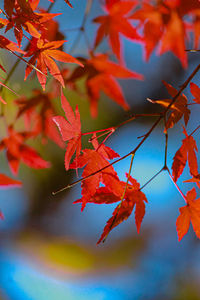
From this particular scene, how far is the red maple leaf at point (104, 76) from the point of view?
1.59ft

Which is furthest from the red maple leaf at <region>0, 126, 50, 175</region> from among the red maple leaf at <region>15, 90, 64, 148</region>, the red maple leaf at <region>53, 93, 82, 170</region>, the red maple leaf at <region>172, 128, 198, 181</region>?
the red maple leaf at <region>172, 128, 198, 181</region>

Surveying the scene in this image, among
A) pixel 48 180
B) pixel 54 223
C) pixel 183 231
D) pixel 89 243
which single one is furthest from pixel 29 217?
pixel 183 231

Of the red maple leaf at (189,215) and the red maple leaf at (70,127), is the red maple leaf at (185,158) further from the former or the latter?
the red maple leaf at (70,127)

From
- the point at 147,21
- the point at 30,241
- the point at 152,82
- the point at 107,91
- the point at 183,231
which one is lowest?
the point at 30,241

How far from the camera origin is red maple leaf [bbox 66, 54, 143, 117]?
48cm

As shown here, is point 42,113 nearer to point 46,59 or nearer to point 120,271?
point 46,59

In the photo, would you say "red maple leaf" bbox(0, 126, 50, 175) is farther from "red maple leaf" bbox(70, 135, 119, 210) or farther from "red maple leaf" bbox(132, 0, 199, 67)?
"red maple leaf" bbox(132, 0, 199, 67)

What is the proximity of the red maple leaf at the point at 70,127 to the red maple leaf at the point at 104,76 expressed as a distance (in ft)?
0.25

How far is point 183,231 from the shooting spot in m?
0.57

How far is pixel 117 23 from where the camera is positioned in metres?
0.47

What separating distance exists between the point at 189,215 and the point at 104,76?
1.16 feet

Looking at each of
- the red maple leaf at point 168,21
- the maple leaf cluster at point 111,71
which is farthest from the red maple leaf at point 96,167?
the red maple leaf at point 168,21

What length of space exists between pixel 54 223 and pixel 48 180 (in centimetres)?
34

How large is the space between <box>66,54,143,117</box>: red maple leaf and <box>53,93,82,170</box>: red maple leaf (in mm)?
77
